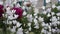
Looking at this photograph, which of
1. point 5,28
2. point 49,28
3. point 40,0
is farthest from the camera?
point 40,0

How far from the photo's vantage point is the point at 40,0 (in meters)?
2.50

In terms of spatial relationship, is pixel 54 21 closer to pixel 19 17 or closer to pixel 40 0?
pixel 19 17

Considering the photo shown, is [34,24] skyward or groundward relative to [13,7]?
groundward

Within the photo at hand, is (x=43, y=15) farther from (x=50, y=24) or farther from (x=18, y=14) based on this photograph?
(x=18, y=14)

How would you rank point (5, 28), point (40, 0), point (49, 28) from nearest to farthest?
point (5, 28)
point (49, 28)
point (40, 0)

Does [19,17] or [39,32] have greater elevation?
[19,17]

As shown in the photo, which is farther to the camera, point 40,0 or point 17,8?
point 40,0

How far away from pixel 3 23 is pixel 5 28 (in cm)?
3

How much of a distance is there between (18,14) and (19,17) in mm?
18

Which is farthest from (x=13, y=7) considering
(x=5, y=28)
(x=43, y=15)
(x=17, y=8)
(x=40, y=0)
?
(x=40, y=0)

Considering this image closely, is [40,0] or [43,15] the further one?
[40,0]

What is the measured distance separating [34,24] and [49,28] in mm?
115

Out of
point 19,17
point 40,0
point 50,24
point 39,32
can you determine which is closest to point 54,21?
point 50,24

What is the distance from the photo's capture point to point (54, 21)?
1.22 metres
